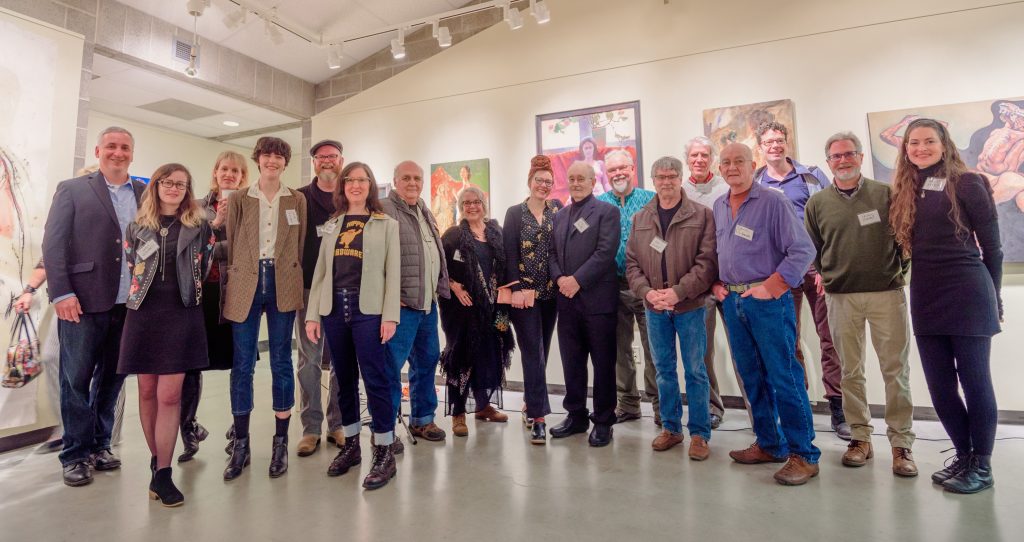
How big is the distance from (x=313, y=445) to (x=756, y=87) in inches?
161

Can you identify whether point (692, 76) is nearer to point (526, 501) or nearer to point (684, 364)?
point (684, 364)

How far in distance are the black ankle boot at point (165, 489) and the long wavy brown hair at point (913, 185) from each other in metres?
3.50

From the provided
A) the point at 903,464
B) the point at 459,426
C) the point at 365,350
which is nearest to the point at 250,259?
the point at 365,350

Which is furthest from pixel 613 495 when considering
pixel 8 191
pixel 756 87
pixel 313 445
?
pixel 8 191

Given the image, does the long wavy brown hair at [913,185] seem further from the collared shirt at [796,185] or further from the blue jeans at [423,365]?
the blue jeans at [423,365]

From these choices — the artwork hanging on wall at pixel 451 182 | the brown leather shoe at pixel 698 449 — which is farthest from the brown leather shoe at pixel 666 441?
the artwork hanging on wall at pixel 451 182

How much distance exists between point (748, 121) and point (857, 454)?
8.38 ft

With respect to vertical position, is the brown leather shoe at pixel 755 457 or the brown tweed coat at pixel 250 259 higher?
the brown tweed coat at pixel 250 259

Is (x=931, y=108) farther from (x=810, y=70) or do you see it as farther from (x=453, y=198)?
(x=453, y=198)

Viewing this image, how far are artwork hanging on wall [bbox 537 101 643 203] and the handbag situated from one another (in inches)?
152

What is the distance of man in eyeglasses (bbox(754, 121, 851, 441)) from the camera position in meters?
3.19

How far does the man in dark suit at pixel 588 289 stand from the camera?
113 inches

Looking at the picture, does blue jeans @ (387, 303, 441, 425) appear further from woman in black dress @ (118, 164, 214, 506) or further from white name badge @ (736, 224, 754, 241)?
white name badge @ (736, 224, 754, 241)

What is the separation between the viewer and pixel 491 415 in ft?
11.7
